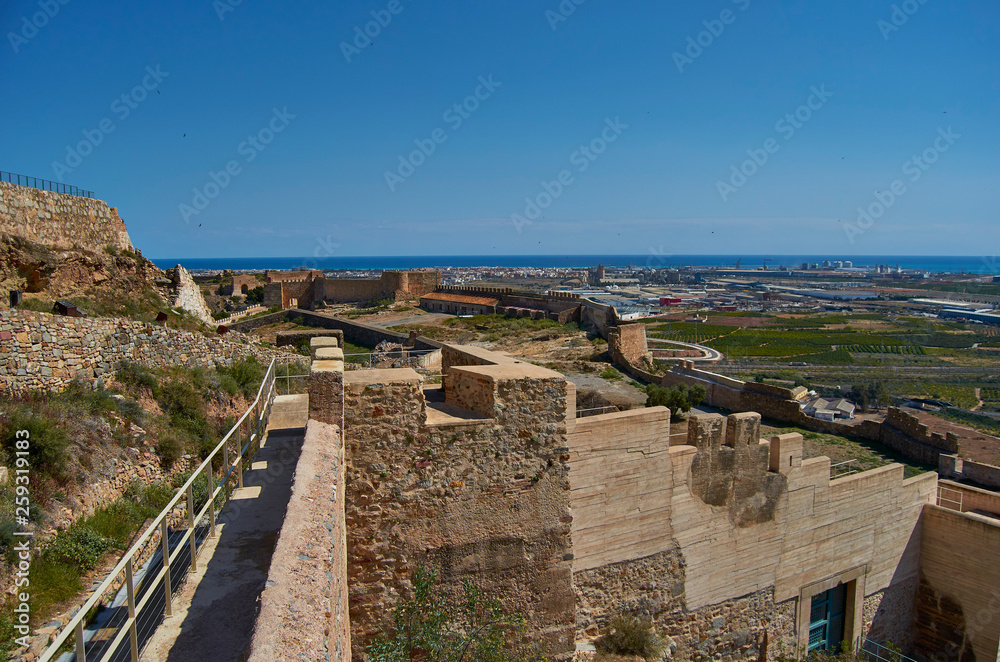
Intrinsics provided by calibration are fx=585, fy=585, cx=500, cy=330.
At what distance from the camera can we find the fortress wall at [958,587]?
10.7 meters

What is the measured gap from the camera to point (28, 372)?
8.54 meters

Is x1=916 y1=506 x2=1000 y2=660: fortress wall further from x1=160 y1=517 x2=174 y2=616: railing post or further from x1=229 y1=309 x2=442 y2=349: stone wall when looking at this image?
x1=229 y1=309 x2=442 y2=349: stone wall

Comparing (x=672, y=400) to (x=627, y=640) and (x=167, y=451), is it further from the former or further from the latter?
(x=167, y=451)

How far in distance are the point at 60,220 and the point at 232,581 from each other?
40.5 ft

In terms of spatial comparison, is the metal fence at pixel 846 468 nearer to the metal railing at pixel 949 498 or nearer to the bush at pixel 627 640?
the metal railing at pixel 949 498

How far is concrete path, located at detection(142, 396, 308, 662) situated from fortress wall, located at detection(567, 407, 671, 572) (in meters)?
3.51

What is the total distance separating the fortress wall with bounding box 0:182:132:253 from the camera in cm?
1180

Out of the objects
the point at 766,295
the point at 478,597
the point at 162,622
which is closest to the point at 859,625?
the point at 478,597

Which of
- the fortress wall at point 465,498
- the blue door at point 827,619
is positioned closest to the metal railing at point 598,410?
the fortress wall at point 465,498

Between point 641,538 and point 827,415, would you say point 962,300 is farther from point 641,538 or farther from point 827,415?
point 641,538

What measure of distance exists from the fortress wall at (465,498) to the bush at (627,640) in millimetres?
638

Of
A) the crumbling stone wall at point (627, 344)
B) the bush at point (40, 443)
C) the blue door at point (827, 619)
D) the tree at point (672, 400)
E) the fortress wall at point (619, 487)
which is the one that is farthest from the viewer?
the crumbling stone wall at point (627, 344)

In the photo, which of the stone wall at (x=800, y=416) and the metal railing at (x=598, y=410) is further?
the stone wall at (x=800, y=416)

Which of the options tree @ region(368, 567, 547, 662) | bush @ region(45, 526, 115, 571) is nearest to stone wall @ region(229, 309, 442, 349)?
tree @ region(368, 567, 547, 662)
